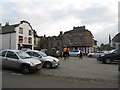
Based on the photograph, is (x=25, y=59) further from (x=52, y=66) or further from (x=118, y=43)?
(x=118, y=43)

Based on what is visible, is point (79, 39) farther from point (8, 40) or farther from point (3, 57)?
point (3, 57)

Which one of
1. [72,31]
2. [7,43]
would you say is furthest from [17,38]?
[72,31]

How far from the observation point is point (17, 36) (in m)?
42.5

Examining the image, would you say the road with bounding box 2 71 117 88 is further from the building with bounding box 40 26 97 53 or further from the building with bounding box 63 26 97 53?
the building with bounding box 63 26 97 53

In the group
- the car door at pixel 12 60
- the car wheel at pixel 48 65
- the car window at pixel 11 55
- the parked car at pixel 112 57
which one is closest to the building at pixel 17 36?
the parked car at pixel 112 57

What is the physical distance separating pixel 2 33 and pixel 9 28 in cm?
260

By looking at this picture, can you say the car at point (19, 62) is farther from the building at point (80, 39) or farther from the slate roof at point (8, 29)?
the building at point (80, 39)

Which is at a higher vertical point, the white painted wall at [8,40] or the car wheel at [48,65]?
the white painted wall at [8,40]

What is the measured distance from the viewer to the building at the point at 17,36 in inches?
1668

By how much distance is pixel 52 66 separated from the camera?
1338 centimetres

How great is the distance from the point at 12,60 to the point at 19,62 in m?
0.69

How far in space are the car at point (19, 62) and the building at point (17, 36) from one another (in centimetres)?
3038

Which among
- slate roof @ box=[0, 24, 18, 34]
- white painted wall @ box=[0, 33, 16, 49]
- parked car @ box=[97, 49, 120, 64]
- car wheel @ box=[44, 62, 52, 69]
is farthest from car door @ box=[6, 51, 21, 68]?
slate roof @ box=[0, 24, 18, 34]

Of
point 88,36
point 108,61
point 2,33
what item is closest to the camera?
point 108,61
